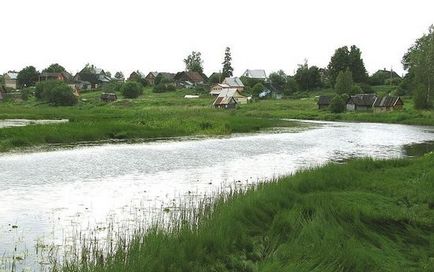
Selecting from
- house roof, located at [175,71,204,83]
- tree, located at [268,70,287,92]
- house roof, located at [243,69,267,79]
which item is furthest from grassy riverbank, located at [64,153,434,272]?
house roof, located at [243,69,267,79]

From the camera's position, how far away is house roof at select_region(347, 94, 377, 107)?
3934 inches

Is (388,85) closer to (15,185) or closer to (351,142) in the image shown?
(351,142)

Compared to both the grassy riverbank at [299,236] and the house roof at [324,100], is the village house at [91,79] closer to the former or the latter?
the house roof at [324,100]

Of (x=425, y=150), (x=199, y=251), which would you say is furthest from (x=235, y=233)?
(x=425, y=150)

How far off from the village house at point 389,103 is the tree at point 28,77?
109 m

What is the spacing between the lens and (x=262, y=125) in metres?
63.7

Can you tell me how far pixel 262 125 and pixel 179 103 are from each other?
46482mm

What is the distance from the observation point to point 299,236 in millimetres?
9734

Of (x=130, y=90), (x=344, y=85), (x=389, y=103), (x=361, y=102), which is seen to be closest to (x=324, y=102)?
(x=361, y=102)

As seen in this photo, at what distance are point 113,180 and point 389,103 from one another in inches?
3311

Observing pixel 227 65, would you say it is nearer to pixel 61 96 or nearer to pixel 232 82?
pixel 232 82

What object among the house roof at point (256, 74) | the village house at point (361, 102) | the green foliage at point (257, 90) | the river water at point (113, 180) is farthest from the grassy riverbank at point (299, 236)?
the house roof at point (256, 74)

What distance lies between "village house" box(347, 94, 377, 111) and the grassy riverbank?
292ft

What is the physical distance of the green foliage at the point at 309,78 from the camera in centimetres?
13338
